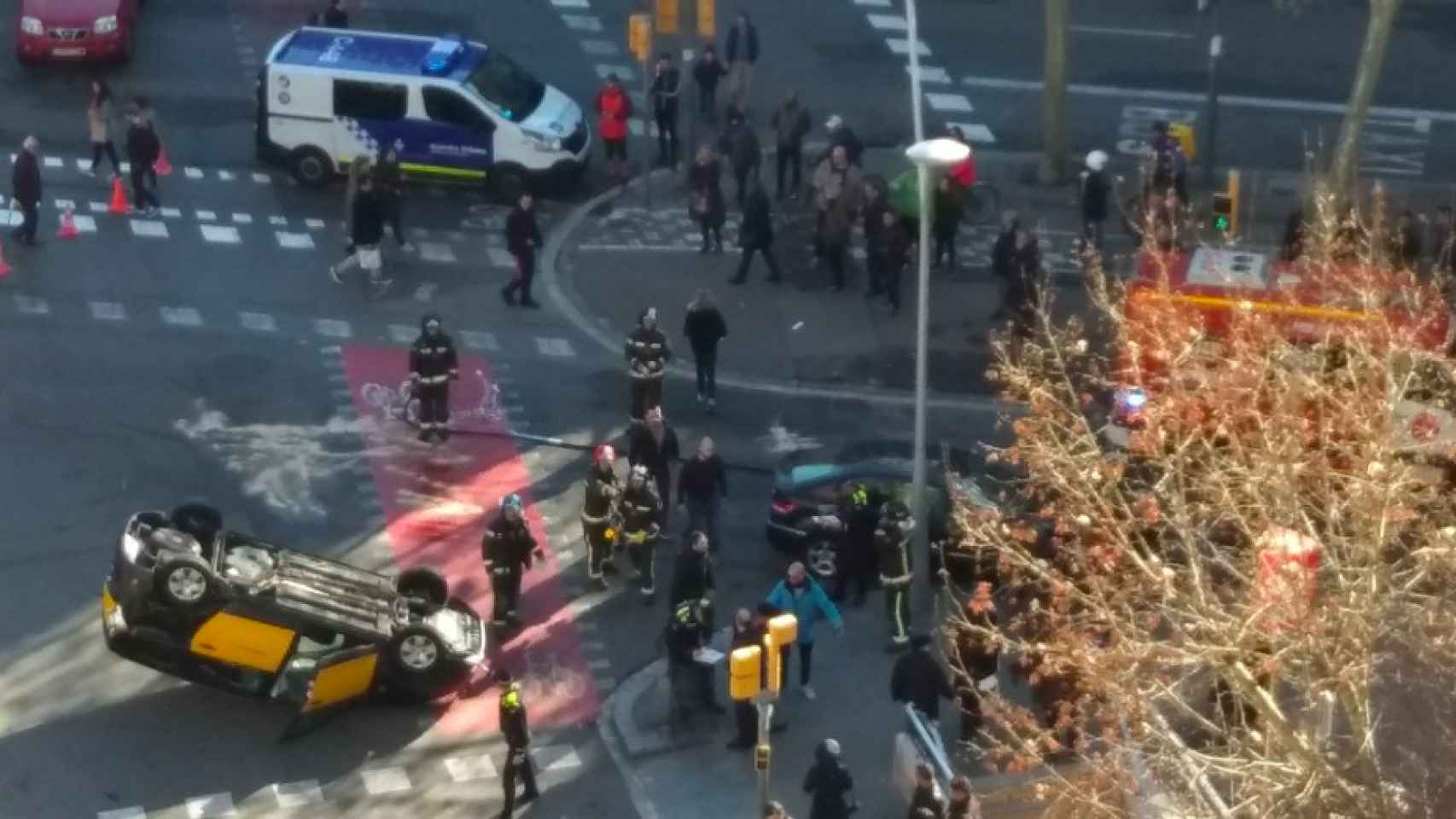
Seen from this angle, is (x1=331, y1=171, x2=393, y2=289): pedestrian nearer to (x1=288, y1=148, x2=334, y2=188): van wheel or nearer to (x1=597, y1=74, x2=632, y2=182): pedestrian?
(x1=288, y1=148, x2=334, y2=188): van wheel

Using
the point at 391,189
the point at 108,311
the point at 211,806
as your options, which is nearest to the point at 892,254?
the point at 391,189

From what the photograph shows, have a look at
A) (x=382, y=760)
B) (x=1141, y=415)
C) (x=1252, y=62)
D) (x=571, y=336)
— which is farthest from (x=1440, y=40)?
(x=382, y=760)

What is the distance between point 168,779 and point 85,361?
761 cm

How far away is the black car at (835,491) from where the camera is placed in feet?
80.0

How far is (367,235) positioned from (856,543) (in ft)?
26.4

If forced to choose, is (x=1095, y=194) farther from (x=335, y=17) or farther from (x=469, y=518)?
(x=335, y=17)

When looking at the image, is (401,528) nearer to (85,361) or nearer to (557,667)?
(557,667)

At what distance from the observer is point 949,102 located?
3556 centimetres

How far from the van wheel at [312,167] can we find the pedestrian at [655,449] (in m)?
8.59

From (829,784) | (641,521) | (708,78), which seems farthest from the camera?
(708,78)

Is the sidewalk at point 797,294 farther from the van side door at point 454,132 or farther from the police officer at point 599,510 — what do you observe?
the police officer at point 599,510

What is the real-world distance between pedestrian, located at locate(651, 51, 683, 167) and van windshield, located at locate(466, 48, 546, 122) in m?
1.39

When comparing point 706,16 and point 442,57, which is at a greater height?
point 706,16

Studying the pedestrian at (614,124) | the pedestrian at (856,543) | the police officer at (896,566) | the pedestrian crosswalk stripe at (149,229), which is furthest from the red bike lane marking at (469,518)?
the pedestrian at (614,124)
